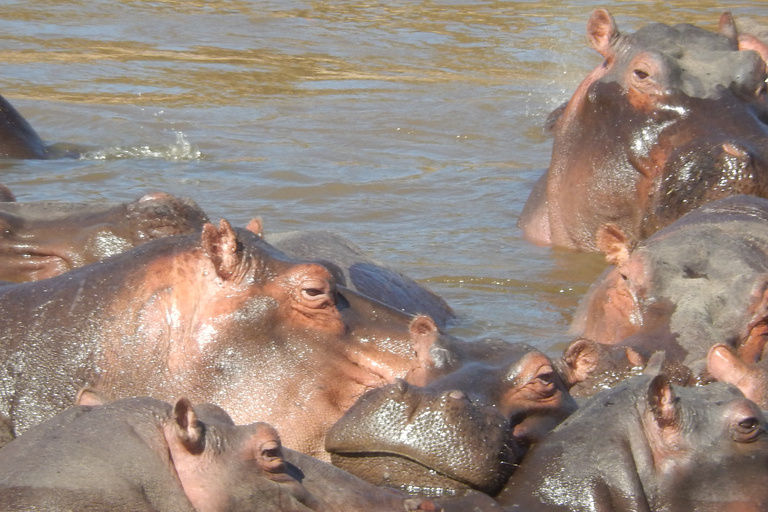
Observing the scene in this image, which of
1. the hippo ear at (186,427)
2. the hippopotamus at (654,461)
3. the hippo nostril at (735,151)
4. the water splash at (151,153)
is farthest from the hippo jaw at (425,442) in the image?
the water splash at (151,153)

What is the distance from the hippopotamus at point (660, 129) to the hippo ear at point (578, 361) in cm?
216

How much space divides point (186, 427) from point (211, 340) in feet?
3.05

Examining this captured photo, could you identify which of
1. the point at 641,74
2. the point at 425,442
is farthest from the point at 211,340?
the point at 641,74

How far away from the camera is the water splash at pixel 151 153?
9.72 meters

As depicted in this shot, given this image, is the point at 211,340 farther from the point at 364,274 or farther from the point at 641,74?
the point at 641,74

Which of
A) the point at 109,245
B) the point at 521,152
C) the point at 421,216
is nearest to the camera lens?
the point at 109,245

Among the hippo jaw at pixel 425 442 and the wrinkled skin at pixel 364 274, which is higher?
the hippo jaw at pixel 425 442

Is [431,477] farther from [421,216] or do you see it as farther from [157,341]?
[421,216]

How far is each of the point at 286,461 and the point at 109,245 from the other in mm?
2045

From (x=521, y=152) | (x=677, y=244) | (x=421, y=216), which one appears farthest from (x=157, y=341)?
(x=521, y=152)

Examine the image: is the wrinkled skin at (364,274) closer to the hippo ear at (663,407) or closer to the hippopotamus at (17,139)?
the hippo ear at (663,407)

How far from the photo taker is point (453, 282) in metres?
6.96

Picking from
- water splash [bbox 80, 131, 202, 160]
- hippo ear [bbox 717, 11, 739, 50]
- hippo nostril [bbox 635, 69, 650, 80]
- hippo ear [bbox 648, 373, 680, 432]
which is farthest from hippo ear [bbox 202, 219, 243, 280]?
water splash [bbox 80, 131, 202, 160]

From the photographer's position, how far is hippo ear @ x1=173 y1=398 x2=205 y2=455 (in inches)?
107
